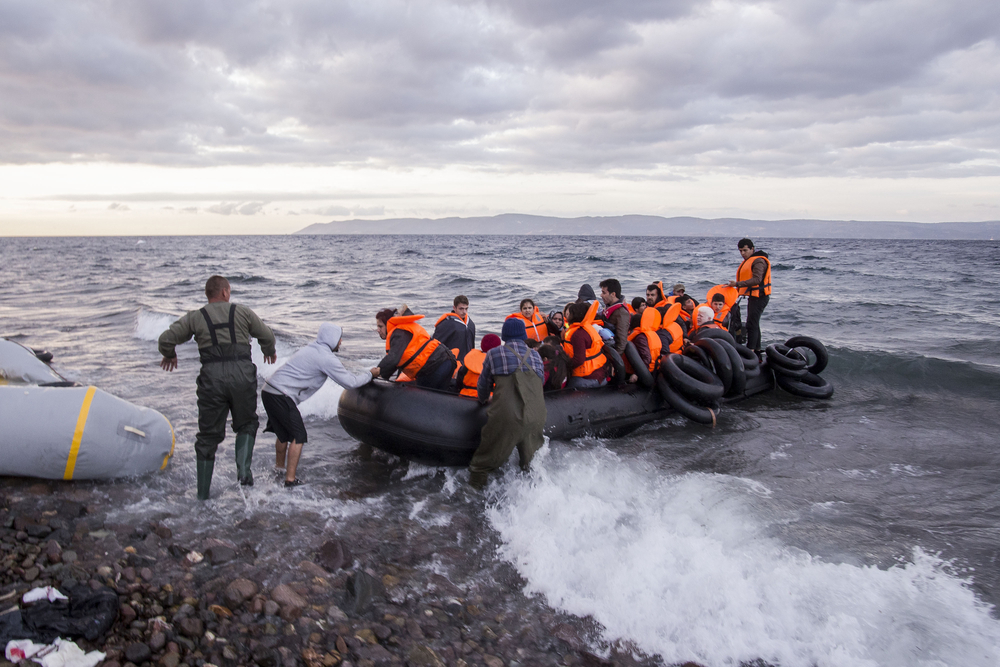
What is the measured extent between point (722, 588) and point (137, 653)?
10.9 ft

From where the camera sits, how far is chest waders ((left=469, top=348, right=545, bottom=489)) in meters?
5.11

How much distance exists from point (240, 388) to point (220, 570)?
1.34 m

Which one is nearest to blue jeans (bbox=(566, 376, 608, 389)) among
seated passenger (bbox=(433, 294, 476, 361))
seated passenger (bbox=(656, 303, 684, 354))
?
seated passenger (bbox=(656, 303, 684, 354))

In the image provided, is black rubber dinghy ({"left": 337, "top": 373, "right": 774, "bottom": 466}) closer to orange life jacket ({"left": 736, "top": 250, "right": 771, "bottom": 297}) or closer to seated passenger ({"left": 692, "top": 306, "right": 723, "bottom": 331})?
seated passenger ({"left": 692, "top": 306, "right": 723, "bottom": 331})

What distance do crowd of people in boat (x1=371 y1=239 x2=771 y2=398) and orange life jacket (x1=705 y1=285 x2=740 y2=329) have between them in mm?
39

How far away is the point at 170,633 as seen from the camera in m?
3.19

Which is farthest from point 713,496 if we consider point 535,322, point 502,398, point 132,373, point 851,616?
point 132,373

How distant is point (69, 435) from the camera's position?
187 inches

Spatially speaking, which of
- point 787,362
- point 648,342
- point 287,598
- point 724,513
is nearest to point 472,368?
point 648,342

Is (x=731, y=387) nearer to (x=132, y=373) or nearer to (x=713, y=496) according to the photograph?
(x=713, y=496)

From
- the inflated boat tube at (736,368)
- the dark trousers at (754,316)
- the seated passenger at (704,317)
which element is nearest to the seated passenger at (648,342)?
the inflated boat tube at (736,368)

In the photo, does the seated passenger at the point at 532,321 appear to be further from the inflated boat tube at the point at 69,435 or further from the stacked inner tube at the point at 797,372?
the stacked inner tube at the point at 797,372

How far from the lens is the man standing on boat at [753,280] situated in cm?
923

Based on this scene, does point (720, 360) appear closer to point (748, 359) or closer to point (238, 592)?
point (748, 359)
